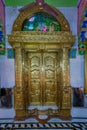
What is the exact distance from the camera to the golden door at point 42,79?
5.79m

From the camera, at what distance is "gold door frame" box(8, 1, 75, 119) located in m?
5.31

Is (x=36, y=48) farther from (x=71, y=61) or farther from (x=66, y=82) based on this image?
(x=66, y=82)

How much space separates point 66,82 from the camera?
5410 mm

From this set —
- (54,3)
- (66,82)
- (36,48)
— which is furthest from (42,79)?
(54,3)

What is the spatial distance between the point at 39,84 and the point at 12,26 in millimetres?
1911

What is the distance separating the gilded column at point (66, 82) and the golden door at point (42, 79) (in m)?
0.45

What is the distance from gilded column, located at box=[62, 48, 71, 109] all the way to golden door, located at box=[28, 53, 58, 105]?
1.48 feet

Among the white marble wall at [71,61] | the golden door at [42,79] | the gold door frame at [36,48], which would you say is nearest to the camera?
the gold door frame at [36,48]

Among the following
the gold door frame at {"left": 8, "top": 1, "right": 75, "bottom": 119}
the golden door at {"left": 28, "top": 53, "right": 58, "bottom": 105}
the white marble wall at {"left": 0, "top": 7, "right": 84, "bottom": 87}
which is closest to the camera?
the gold door frame at {"left": 8, "top": 1, "right": 75, "bottom": 119}

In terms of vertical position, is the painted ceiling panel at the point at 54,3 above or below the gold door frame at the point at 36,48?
above

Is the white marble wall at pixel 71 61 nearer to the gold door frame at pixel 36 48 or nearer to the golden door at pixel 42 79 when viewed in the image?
the gold door frame at pixel 36 48

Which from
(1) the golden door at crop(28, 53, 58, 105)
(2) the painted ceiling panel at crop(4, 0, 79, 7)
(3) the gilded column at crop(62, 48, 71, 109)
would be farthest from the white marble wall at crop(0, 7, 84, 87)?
(1) the golden door at crop(28, 53, 58, 105)

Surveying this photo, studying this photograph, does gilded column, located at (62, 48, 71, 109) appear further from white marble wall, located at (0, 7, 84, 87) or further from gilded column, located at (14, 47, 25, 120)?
gilded column, located at (14, 47, 25, 120)

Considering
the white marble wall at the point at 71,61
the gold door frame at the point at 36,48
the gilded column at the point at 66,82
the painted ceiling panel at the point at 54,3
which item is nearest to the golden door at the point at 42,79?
the gold door frame at the point at 36,48
